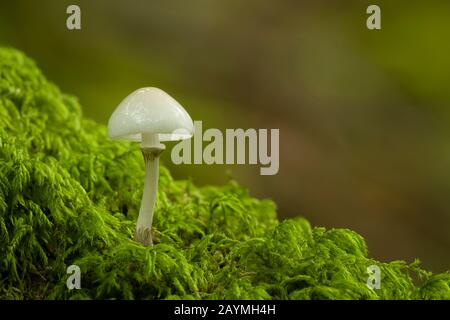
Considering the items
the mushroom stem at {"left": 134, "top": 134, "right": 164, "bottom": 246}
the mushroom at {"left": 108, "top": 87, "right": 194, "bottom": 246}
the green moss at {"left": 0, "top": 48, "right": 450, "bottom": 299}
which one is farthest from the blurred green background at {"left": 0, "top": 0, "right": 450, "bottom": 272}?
the mushroom at {"left": 108, "top": 87, "right": 194, "bottom": 246}

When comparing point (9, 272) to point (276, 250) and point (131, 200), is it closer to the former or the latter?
point (131, 200)

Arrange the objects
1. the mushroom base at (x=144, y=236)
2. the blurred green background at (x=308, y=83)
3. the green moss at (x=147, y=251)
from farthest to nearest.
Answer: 1. the blurred green background at (x=308, y=83)
2. the mushroom base at (x=144, y=236)
3. the green moss at (x=147, y=251)

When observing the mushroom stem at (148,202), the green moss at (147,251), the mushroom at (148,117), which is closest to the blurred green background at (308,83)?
the green moss at (147,251)

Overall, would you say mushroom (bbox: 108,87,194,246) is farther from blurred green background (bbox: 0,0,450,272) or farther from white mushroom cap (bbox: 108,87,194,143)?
blurred green background (bbox: 0,0,450,272)

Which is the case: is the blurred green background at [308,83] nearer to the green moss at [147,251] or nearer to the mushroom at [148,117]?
the green moss at [147,251]

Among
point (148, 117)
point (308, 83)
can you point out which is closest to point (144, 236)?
point (148, 117)

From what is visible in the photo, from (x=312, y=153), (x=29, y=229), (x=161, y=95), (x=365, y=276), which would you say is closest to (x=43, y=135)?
(x=29, y=229)

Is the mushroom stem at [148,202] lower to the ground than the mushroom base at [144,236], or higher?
higher
